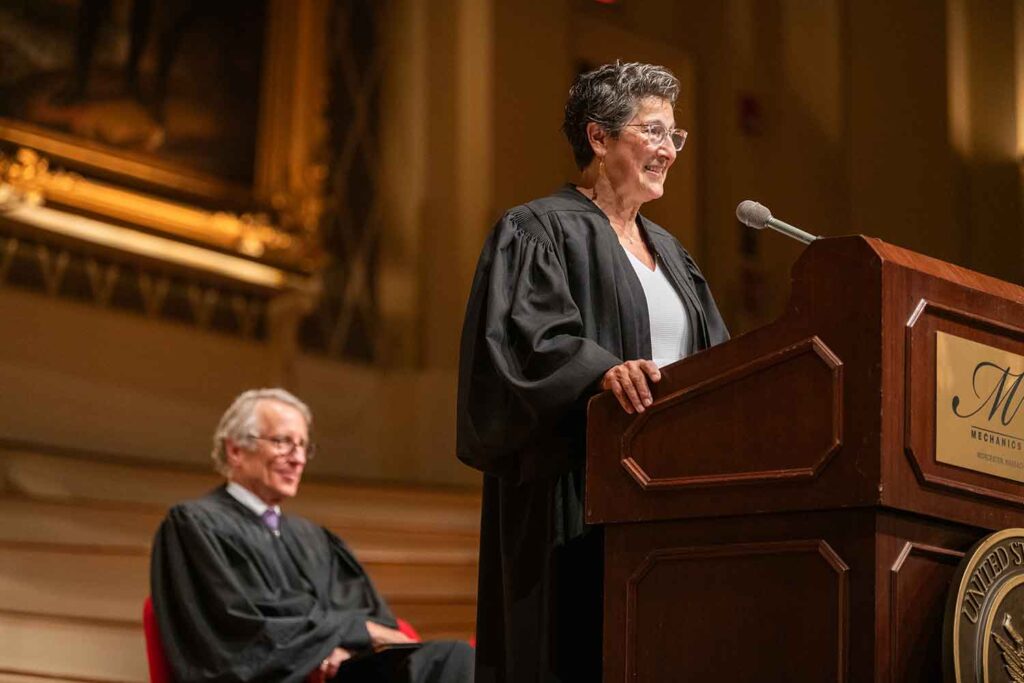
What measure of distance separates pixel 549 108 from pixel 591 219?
449 centimetres

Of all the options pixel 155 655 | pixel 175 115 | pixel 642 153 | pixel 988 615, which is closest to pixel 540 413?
pixel 642 153

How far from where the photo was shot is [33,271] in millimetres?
5914

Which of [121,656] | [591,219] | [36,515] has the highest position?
[591,219]

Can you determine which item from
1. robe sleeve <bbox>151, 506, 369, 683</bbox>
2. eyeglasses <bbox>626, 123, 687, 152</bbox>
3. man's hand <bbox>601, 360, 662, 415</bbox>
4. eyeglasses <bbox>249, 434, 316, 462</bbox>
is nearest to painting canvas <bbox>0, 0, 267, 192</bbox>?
eyeglasses <bbox>249, 434, 316, 462</bbox>

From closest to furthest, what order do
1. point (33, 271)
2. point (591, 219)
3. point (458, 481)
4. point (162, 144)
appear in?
point (591, 219) < point (33, 271) < point (162, 144) < point (458, 481)

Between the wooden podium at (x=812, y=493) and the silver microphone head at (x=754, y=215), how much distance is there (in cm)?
34

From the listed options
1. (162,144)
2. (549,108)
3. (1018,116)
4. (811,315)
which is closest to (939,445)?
(811,315)

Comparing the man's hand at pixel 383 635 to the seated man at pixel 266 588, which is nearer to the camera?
the seated man at pixel 266 588

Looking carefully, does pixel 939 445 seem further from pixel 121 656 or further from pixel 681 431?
pixel 121 656

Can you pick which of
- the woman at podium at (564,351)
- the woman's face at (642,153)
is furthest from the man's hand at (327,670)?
the woman's face at (642,153)

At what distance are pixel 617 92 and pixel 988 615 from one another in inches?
47.1

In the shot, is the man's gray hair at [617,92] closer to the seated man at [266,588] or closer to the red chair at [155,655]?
the seated man at [266,588]

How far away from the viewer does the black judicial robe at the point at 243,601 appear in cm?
416

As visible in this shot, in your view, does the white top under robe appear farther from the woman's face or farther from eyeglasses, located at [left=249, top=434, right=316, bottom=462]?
eyeglasses, located at [left=249, top=434, right=316, bottom=462]
